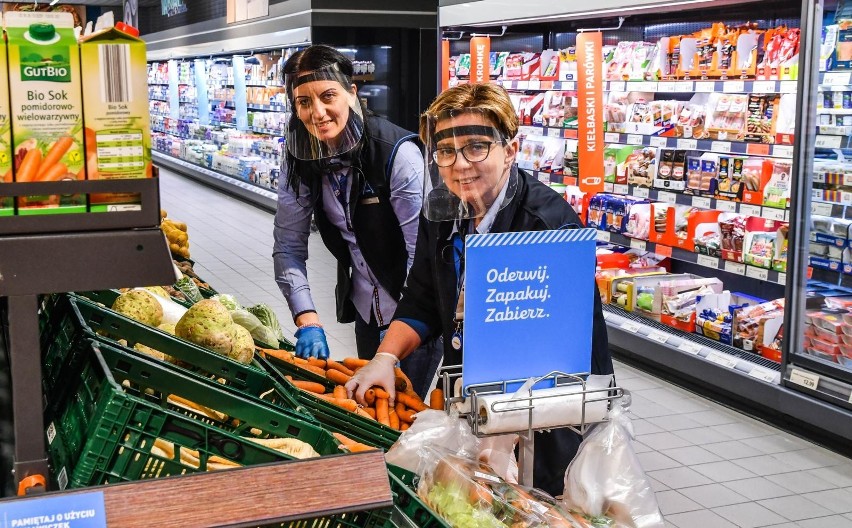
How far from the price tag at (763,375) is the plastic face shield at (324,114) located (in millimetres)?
2733

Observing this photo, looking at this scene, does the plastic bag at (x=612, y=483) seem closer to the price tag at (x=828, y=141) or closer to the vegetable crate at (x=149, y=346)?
the vegetable crate at (x=149, y=346)

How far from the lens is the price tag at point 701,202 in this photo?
5.44m

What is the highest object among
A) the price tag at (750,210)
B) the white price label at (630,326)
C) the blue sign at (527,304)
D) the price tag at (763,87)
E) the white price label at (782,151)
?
the price tag at (763,87)

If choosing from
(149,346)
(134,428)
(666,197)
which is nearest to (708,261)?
(666,197)

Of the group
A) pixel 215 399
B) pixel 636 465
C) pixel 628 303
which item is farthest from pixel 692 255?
pixel 215 399

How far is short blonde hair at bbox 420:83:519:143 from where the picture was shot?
83.3 inches

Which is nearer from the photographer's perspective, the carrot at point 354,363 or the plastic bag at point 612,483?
the plastic bag at point 612,483

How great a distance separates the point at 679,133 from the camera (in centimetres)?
567

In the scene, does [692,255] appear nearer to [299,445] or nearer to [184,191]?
[299,445]

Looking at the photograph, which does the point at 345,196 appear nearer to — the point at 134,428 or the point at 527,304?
the point at 527,304

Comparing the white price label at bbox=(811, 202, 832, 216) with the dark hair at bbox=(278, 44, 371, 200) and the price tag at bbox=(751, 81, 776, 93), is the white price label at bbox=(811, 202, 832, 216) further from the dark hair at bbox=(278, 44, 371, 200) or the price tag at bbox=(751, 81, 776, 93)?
the dark hair at bbox=(278, 44, 371, 200)

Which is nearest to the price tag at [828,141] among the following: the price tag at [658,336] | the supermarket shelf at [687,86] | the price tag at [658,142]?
the supermarket shelf at [687,86]

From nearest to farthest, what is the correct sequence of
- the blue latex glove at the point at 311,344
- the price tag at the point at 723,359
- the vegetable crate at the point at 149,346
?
the vegetable crate at the point at 149,346 → the blue latex glove at the point at 311,344 → the price tag at the point at 723,359

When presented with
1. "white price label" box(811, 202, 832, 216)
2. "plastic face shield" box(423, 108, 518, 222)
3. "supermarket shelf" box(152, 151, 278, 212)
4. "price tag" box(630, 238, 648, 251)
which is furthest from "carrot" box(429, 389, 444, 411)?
"supermarket shelf" box(152, 151, 278, 212)
